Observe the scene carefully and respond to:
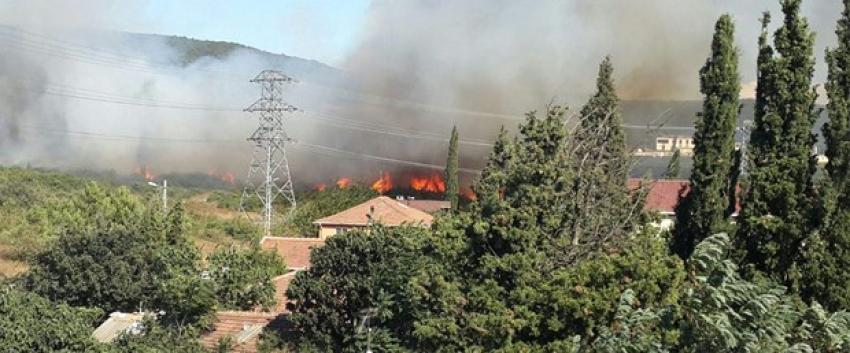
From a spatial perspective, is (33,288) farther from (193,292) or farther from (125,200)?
(125,200)

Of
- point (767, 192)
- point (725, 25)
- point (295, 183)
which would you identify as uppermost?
point (725, 25)

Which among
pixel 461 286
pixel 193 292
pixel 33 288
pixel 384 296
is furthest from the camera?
pixel 33 288

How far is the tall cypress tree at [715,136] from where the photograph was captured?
1464 cm

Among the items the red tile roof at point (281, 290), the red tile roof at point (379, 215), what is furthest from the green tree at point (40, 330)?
the red tile roof at point (379, 215)

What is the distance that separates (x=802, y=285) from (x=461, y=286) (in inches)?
156

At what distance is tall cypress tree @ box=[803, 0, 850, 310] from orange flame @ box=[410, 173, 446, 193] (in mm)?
37060

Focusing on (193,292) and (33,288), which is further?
(33,288)

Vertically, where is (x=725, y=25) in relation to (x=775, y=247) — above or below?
above

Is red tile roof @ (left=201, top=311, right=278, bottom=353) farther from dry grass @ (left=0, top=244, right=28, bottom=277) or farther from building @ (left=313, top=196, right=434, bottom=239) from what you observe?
building @ (left=313, top=196, right=434, bottom=239)

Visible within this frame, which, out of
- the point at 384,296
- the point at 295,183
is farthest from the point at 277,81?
the point at 384,296

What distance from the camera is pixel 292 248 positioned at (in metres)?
31.3

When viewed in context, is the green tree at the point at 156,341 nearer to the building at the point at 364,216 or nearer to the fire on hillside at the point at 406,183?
the building at the point at 364,216

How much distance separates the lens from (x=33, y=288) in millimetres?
21547

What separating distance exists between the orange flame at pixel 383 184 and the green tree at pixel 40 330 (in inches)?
1397
